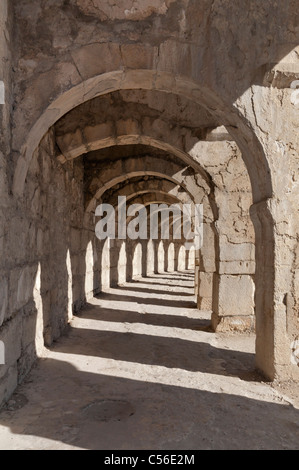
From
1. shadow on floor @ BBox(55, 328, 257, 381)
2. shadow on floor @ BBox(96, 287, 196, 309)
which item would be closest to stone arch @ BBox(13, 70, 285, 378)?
shadow on floor @ BBox(55, 328, 257, 381)

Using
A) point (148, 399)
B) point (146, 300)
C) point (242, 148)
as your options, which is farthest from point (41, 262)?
point (146, 300)

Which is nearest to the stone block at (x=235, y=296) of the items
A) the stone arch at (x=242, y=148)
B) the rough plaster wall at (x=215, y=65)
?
the stone arch at (x=242, y=148)

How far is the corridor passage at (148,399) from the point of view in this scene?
239 centimetres

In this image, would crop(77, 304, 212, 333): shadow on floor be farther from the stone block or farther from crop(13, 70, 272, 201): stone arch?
crop(13, 70, 272, 201): stone arch

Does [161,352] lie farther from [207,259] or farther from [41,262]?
[207,259]

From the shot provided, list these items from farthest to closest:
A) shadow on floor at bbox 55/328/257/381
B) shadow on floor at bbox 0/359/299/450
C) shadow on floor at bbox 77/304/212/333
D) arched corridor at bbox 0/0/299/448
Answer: shadow on floor at bbox 77/304/212/333 < shadow on floor at bbox 55/328/257/381 < arched corridor at bbox 0/0/299/448 < shadow on floor at bbox 0/359/299/450

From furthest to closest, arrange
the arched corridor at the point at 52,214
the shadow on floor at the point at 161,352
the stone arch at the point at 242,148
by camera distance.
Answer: the shadow on floor at the point at 161,352 < the stone arch at the point at 242,148 < the arched corridor at the point at 52,214

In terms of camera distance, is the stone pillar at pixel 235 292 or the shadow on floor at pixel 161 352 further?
the stone pillar at pixel 235 292

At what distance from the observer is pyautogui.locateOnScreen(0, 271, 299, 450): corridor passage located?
2.39 m

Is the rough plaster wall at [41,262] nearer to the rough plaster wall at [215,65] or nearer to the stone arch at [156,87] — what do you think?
the rough plaster wall at [215,65]

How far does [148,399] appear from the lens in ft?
10.0

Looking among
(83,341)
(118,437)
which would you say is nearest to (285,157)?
(118,437)

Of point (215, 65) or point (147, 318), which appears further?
point (147, 318)

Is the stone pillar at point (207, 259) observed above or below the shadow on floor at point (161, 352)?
above
